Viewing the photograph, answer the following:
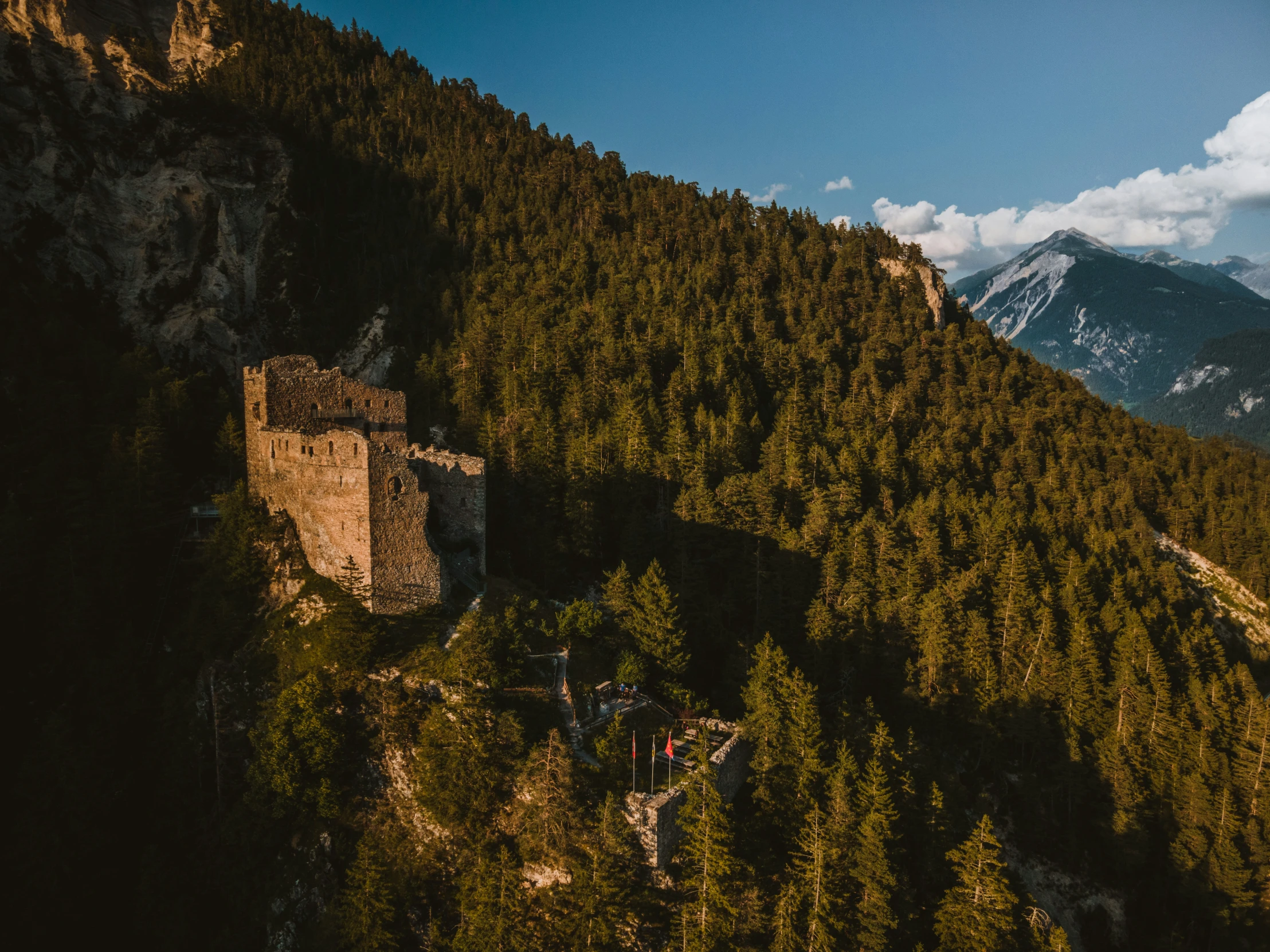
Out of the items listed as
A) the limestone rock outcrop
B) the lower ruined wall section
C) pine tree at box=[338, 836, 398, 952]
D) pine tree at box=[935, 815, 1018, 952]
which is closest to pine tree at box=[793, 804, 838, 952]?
the lower ruined wall section

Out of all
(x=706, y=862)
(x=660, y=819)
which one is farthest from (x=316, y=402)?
(x=706, y=862)

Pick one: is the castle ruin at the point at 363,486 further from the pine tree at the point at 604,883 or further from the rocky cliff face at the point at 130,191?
the rocky cliff face at the point at 130,191

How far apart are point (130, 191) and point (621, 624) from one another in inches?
2831

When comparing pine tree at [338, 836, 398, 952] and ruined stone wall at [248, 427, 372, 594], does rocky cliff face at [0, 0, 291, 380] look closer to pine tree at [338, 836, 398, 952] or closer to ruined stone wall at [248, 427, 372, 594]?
ruined stone wall at [248, 427, 372, 594]

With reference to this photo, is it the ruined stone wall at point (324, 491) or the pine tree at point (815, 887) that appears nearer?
the pine tree at point (815, 887)

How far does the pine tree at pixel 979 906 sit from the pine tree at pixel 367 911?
22.2 meters

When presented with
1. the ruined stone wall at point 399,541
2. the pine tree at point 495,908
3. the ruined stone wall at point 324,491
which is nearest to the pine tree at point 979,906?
the pine tree at point 495,908

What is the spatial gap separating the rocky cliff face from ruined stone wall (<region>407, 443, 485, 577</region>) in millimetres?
48876

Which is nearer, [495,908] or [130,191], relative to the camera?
[495,908]

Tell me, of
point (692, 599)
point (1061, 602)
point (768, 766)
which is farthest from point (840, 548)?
point (768, 766)

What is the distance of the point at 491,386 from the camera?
222 feet

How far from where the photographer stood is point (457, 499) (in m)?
36.6

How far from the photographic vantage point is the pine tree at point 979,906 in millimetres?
28344

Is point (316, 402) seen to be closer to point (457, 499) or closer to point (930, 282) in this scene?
point (457, 499)
